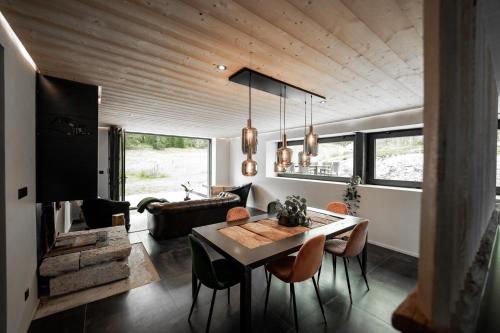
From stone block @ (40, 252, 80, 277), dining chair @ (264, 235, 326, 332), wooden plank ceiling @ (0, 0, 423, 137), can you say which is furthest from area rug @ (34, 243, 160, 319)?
wooden plank ceiling @ (0, 0, 423, 137)

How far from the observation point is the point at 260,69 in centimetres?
191

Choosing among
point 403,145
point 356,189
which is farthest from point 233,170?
point 403,145

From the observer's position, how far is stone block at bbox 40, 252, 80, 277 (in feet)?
6.93

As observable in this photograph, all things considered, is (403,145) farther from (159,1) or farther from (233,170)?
(233,170)

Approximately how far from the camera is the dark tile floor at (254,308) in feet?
6.00

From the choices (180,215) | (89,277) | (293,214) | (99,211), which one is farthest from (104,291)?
(293,214)

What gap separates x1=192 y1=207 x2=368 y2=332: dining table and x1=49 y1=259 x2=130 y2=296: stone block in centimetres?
103

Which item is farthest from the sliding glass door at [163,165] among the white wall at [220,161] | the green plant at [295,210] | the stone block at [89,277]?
the green plant at [295,210]

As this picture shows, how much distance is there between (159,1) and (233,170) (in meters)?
6.45

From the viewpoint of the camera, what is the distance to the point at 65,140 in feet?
7.17

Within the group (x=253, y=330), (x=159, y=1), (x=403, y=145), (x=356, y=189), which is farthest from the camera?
(x=356, y=189)

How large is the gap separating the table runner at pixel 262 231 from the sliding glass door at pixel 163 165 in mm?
5223

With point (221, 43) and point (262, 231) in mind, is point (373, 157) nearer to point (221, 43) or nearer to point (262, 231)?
point (262, 231)

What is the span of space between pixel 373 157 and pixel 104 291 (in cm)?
471
